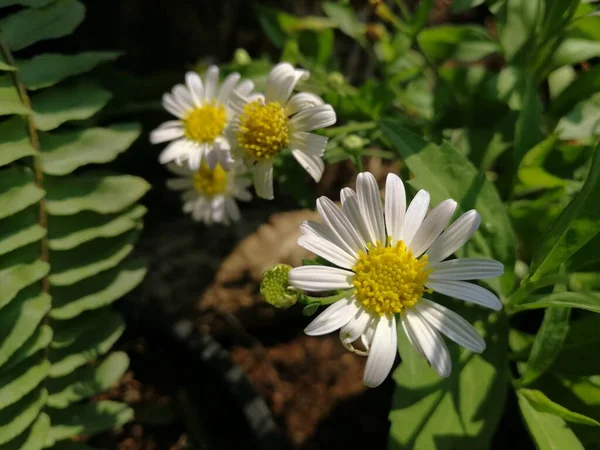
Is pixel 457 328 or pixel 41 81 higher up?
pixel 41 81

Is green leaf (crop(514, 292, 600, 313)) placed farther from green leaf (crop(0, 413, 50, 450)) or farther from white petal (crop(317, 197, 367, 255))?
green leaf (crop(0, 413, 50, 450))

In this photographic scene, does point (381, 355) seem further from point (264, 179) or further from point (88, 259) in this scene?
point (88, 259)

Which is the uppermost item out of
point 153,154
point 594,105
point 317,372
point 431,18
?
point 594,105

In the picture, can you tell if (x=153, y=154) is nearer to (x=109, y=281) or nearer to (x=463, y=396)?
(x=109, y=281)

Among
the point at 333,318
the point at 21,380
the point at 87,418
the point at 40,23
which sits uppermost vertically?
the point at 40,23

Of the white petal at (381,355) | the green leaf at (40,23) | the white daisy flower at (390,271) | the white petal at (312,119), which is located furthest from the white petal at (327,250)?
the green leaf at (40,23)

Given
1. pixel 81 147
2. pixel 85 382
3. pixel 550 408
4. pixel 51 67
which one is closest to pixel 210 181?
pixel 81 147

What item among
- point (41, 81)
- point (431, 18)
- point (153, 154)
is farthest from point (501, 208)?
point (431, 18)
